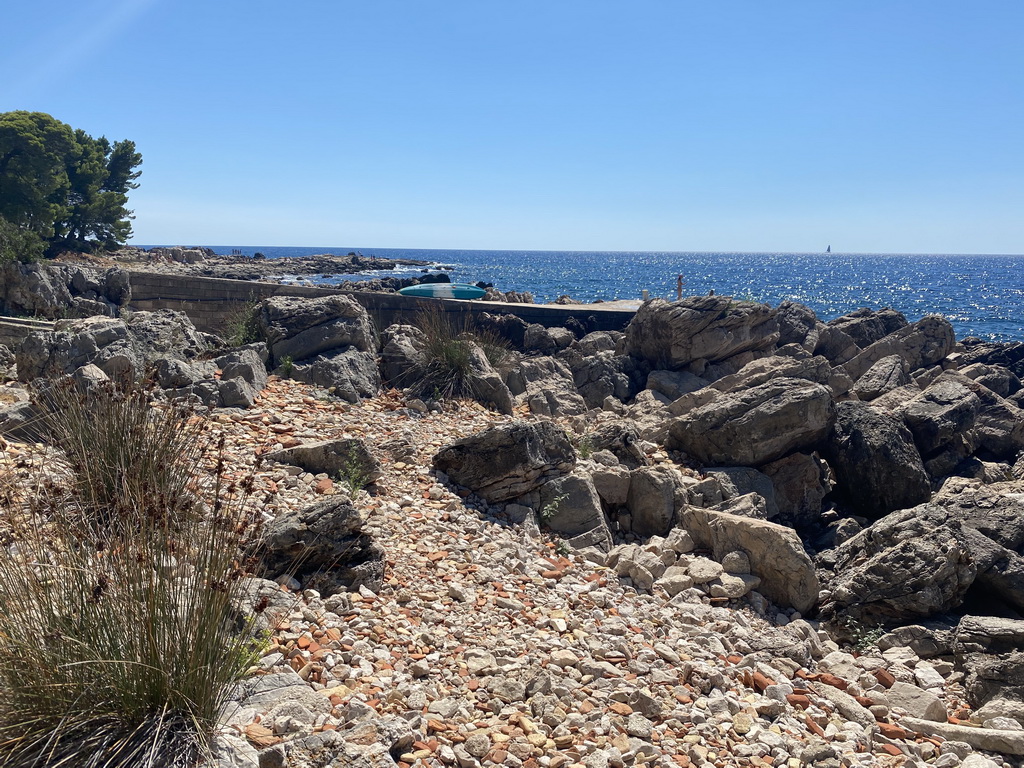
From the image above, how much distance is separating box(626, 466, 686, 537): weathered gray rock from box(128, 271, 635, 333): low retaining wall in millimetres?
8807

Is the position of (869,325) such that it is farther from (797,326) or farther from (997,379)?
(997,379)

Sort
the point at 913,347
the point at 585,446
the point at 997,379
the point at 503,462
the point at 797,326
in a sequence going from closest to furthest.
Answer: the point at 503,462
the point at 585,446
the point at 997,379
the point at 913,347
the point at 797,326

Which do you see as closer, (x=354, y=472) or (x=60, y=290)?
(x=354, y=472)

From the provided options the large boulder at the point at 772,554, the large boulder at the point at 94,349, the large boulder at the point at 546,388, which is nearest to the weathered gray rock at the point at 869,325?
the large boulder at the point at 546,388

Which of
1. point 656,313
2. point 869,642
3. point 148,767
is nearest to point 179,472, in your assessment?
point 148,767

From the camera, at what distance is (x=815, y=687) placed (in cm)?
532

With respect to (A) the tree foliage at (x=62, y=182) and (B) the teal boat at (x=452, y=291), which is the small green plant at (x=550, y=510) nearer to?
(B) the teal boat at (x=452, y=291)

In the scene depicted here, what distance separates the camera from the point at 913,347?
53.5 feet

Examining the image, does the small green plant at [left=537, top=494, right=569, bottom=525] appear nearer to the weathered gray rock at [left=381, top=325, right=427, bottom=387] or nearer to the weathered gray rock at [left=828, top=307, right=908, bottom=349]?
the weathered gray rock at [left=381, top=325, right=427, bottom=387]

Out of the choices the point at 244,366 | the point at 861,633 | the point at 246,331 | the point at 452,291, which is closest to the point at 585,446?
the point at 861,633

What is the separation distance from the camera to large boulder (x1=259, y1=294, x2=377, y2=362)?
35.4 ft

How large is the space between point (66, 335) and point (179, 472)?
16.1 feet

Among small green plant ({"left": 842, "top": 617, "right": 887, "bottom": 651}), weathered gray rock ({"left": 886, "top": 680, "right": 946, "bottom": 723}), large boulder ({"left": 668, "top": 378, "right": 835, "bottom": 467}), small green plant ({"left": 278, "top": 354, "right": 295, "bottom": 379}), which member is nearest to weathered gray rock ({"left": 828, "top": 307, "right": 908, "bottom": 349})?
large boulder ({"left": 668, "top": 378, "right": 835, "bottom": 467})

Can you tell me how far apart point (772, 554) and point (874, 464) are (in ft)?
10.3
